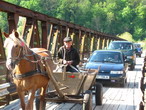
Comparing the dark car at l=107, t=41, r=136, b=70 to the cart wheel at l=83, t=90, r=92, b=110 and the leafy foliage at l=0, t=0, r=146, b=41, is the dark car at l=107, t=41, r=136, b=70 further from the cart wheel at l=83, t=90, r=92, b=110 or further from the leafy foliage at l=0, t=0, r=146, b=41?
the leafy foliage at l=0, t=0, r=146, b=41

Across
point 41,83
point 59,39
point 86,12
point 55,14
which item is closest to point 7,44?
point 41,83

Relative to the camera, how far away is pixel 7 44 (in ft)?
19.3

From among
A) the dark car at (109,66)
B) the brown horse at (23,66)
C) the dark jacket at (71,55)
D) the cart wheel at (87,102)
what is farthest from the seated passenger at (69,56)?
the dark car at (109,66)

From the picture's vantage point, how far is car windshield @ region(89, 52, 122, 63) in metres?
14.2

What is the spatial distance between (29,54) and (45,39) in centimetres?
699

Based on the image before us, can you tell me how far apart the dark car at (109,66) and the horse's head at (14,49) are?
7423mm

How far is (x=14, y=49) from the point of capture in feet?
19.1

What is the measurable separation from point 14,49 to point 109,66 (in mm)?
8046

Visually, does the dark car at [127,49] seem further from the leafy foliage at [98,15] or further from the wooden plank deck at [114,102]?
the leafy foliage at [98,15]

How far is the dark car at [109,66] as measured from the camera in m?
13.1

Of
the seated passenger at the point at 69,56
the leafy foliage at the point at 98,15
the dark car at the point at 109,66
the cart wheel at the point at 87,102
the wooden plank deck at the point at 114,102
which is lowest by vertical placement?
the wooden plank deck at the point at 114,102

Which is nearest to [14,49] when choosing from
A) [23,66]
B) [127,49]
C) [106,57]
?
[23,66]

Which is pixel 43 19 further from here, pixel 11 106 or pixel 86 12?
pixel 86 12

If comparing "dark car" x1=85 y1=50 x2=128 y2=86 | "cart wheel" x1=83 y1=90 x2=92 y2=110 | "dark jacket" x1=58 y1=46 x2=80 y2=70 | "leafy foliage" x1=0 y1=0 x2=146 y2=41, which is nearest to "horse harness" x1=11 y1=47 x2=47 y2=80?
"cart wheel" x1=83 y1=90 x2=92 y2=110
